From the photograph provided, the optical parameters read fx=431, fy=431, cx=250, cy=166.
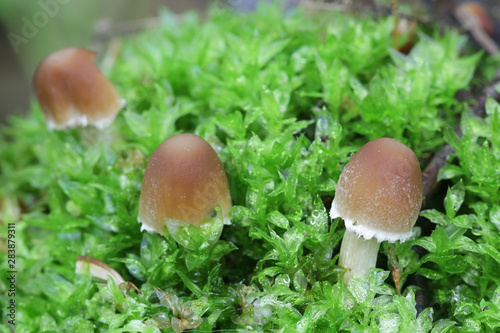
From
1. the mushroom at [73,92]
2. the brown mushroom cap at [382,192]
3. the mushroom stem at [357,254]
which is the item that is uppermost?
the mushroom at [73,92]

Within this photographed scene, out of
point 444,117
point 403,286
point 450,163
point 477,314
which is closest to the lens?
point 477,314

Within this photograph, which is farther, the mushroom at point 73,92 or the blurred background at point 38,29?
the blurred background at point 38,29

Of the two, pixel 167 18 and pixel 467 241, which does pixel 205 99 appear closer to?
pixel 167 18

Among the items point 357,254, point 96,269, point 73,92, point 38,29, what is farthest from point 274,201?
point 38,29

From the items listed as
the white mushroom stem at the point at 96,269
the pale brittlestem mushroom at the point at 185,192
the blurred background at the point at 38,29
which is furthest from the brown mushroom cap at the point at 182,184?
the blurred background at the point at 38,29

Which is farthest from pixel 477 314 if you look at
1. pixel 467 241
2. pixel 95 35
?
pixel 95 35

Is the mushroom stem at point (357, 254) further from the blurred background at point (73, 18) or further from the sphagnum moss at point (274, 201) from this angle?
the blurred background at point (73, 18)

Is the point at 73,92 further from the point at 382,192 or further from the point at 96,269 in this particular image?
the point at 382,192
